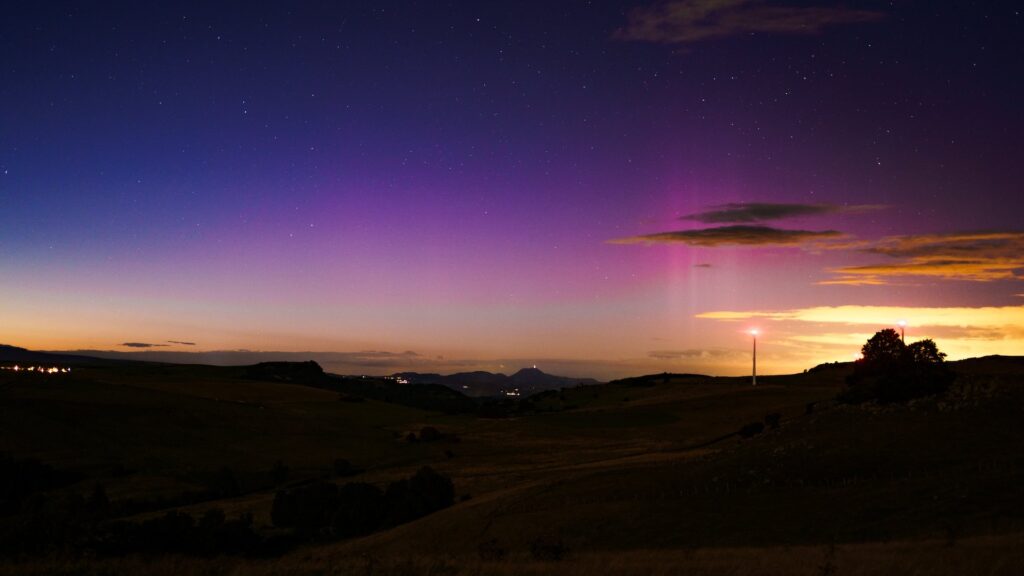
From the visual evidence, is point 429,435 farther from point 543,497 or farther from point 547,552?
point 547,552

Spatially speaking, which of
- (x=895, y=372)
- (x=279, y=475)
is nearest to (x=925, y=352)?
(x=895, y=372)

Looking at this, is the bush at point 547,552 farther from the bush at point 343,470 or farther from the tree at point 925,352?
the tree at point 925,352

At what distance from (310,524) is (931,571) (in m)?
28.4

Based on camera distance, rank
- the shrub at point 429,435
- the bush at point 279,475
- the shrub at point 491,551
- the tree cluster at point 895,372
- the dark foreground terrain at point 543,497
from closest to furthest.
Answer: the dark foreground terrain at point 543,497 < the shrub at point 491,551 < the tree cluster at point 895,372 < the bush at point 279,475 < the shrub at point 429,435

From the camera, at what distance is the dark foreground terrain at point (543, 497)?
58.8 ft

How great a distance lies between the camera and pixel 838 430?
115ft

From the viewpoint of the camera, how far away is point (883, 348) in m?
55.1

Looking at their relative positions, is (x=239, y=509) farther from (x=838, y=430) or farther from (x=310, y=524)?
(x=838, y=430)

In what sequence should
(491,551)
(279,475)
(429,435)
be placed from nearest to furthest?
(491,551) → (279,475) → (429,435)

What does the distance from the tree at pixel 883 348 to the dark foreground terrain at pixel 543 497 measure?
29.1 ft

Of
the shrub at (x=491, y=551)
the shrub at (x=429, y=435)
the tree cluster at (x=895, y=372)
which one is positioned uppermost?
the tree cluster at (x=895, y=372)

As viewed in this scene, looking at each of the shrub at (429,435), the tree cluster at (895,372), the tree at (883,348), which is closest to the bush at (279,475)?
the shrub at (429,435)

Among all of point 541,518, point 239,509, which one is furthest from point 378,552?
point 239,509

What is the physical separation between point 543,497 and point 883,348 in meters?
36.4
